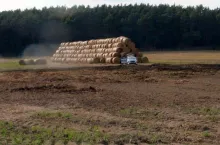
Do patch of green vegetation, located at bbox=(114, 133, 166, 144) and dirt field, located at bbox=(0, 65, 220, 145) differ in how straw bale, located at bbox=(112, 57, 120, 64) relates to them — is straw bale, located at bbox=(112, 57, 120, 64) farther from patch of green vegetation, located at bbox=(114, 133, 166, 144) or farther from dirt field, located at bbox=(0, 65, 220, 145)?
patch of green vegetation, located at bbox=(114, 133, 166, 144)

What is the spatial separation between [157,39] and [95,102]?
3366 inches

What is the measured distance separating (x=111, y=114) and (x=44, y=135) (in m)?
3.39

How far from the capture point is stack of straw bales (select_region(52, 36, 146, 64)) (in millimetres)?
45938

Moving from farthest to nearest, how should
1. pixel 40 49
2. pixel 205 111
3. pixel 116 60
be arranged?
pixel 40 49 → pixel 116 60 → pixel 205 111

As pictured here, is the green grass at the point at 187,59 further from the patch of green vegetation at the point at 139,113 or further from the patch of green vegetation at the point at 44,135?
the patch of green vegetation at the point at 44,135

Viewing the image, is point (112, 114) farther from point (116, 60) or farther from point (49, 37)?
point (49, 37)

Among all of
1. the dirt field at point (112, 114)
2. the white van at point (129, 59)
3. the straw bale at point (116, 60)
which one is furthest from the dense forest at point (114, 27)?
the dirt field at point (112, 114)

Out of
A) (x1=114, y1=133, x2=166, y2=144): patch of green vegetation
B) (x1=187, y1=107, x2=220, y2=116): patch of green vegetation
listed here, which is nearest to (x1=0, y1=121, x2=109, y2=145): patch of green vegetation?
(x1=114, y1=133, x2=166, y2=144): patch of green vegetation

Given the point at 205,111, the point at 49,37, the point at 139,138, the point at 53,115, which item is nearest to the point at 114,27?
the point at 49,37

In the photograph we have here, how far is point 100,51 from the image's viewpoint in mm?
49094

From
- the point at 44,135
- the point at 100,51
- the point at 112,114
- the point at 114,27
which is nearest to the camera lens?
the point at 44,135

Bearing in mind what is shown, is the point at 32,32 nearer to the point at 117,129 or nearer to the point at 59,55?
the point at 59,55

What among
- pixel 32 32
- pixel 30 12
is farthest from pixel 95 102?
pixel 30 12

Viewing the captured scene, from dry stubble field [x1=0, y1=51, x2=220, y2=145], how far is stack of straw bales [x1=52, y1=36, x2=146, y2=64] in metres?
22.3
